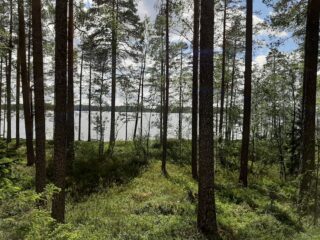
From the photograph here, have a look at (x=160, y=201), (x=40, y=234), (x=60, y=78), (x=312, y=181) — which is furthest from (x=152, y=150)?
(x=40, y=234)

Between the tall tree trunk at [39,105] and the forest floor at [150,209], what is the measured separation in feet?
3.46

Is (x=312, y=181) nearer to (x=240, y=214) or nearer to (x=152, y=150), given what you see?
(x=240, y=214)

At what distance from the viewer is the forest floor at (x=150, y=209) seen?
549cm

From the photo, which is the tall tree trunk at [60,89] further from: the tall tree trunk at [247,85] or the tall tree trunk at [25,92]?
the tall tree trunk at [25,92]

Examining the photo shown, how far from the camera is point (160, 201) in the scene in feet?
40.3

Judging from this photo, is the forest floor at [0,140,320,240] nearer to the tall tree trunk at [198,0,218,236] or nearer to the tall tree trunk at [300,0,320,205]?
the tall tree trunk at [198,0,218,236]

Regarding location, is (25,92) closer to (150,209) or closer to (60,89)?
(150,209)

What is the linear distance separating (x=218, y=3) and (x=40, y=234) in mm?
22330

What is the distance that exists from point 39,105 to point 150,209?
14.6ft

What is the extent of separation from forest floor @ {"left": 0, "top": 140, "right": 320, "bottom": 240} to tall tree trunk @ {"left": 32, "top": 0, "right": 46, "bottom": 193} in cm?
106

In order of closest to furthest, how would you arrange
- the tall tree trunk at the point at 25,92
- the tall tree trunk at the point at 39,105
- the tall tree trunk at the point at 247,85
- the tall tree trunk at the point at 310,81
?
the tall tree trunk at the point at 39,105 → the tall tree trunk at the point at 310,81 → the tall tree trunk at the point at 247,85 → the tall tree trunk at the point at 25,92

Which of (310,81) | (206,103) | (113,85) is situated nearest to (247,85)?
(310,81)

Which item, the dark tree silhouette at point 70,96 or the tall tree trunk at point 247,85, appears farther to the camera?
the dark tree silhouette at point 70,96

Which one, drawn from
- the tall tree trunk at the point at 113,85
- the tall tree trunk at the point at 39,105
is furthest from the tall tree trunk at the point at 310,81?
the tall tree trunk at the point at 113,85
